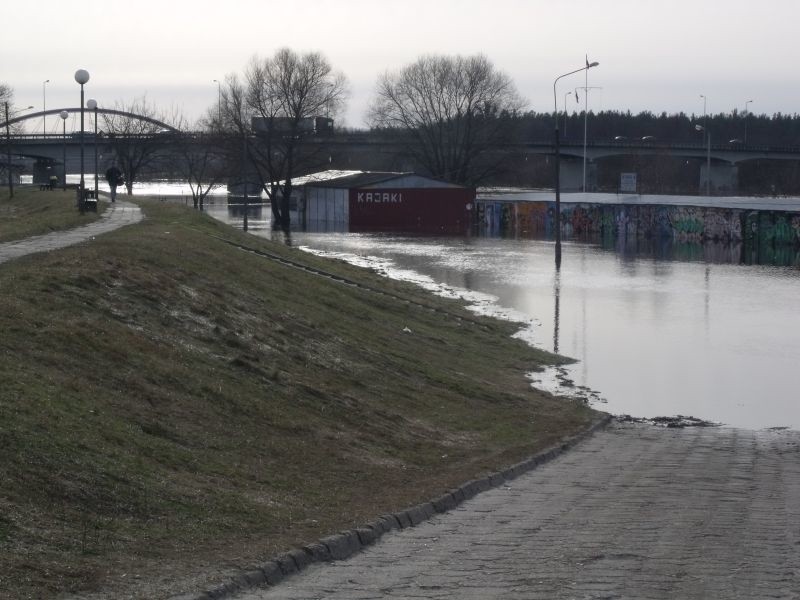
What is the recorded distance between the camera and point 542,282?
143 feet

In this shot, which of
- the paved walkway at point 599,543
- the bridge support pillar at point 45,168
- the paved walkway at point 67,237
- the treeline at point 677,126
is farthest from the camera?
the treeline at point 677,126

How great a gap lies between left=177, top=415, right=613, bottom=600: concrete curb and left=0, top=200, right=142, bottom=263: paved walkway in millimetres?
12549

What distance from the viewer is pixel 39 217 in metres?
37.5

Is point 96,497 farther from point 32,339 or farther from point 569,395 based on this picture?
point 569,395

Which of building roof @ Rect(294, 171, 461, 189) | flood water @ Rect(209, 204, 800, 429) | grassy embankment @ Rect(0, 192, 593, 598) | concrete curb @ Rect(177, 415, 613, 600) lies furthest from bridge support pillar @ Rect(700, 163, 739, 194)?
concrete curb @ Rect(177, 415, 613, 600)

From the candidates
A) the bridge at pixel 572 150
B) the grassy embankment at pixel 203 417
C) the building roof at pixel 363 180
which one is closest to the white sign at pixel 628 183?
the bridge at pixel 572 150

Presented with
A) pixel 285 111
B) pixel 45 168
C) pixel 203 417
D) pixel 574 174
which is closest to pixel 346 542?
pixel 203 417

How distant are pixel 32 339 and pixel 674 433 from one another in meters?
10.1

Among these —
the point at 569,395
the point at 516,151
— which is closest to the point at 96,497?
the point at 569,395

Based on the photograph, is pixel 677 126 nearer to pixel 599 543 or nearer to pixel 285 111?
pixel 285 111

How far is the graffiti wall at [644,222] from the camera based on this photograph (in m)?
70.6

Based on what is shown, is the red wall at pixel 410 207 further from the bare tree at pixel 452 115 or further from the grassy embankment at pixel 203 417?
the grassy embankment at pixel 203 417

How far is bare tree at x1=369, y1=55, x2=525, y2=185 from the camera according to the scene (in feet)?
319

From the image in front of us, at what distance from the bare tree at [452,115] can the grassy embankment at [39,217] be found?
4459 cm
